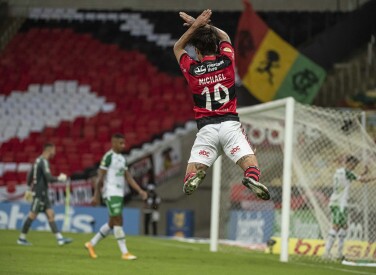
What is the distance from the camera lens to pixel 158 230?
965 inches

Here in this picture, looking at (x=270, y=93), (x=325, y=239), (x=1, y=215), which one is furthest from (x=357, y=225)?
(x=1, y=215)

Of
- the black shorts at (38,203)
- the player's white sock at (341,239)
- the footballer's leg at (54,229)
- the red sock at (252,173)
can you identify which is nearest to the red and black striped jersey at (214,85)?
the red sock at (252,173)

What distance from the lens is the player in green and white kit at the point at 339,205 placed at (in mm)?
14927

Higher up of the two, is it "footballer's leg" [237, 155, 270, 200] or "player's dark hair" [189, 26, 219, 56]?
"player's dark hair" [189, 26, 219, 56]

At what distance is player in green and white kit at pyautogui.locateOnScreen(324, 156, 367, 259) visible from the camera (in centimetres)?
1493

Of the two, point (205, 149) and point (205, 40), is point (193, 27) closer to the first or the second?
point (205, 40)

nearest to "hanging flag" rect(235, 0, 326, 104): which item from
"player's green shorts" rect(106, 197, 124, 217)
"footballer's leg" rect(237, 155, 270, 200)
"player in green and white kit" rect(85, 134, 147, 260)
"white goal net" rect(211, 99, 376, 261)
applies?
"white goal net" rect(211, 99, 376, 261)

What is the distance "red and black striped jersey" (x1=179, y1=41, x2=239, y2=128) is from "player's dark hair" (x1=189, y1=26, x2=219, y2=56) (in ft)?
0.23

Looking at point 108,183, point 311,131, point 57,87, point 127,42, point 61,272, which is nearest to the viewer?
point 61,272

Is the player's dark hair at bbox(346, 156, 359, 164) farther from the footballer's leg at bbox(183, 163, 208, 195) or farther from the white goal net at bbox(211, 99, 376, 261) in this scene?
the footballer's leg at bbox(183, 163, 208, 195)

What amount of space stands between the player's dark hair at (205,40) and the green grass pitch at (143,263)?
318cm

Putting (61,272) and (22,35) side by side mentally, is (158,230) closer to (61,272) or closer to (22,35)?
(22,35)

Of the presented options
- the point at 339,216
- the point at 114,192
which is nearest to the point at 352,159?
the point at 339,216

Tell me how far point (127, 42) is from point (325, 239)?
15818mm
